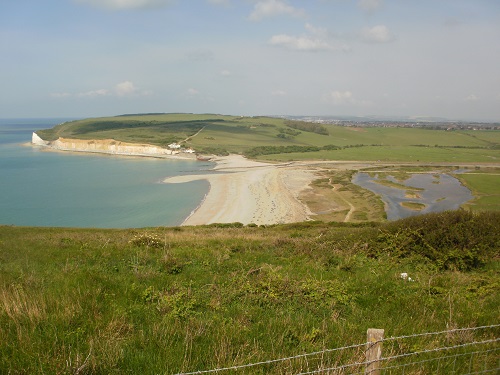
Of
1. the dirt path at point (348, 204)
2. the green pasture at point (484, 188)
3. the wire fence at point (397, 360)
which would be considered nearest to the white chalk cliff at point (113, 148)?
the dirt path at point (348, 204)

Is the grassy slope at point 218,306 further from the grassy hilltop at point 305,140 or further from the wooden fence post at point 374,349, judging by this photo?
the grassy hilltop at point 305,140

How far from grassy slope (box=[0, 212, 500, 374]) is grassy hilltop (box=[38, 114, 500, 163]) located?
8780 centimetres

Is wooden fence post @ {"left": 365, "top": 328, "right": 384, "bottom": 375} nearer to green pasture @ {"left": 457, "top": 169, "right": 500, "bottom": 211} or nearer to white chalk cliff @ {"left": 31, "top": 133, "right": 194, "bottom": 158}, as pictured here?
green pasture @ {"left": 457, "top": 169, "right": 500, "bottom": 211}

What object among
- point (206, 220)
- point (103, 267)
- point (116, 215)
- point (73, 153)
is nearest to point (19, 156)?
point (73, 153)

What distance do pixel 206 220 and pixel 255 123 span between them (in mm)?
155194

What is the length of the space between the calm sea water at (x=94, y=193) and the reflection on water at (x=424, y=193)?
2545 cm

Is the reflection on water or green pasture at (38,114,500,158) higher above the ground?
green pasture at (38,114,500,158)

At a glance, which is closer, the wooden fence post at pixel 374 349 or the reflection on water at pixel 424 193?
the wooden fence post at pixel 374 349

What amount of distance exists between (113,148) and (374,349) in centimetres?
11666

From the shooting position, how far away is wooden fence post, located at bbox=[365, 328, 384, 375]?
10.9 ft

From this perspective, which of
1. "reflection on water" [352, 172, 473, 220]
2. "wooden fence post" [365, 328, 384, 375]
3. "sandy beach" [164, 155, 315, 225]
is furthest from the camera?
"reflection on water" [352, 172, 473, 220]

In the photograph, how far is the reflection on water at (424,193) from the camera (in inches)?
1684

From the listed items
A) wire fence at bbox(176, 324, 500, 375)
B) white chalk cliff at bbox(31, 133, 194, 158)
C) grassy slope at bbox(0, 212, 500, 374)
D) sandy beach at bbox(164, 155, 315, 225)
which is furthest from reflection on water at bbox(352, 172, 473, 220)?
white chalk cliff at bbox(31, 133, 194, 158)

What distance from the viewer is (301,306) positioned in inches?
228
